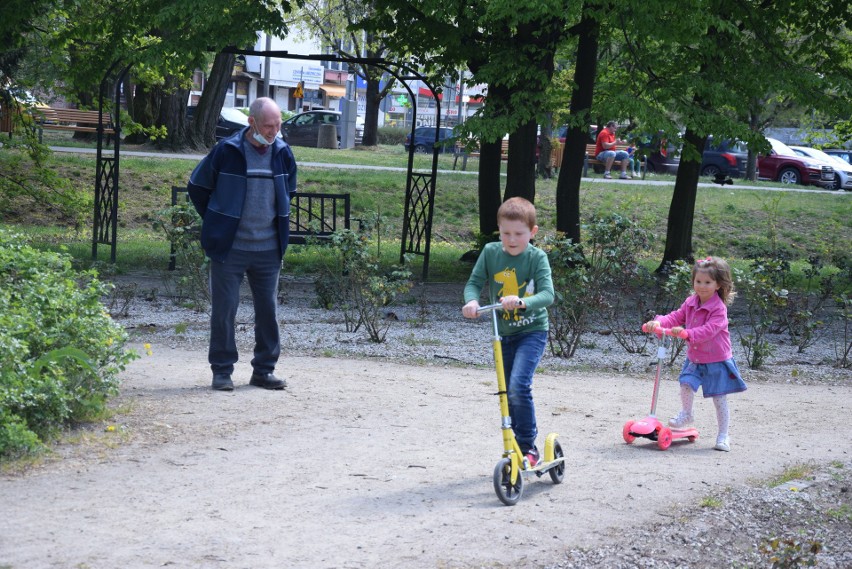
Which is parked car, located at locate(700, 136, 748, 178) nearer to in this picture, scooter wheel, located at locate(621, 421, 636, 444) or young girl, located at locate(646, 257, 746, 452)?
young girl, located at locate(646, 257, 746, 452)

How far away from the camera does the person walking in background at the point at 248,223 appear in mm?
7367

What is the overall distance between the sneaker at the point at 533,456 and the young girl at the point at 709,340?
1.55m

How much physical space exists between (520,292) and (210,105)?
24188mm

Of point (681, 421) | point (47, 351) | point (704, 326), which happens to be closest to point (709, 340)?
point (704, 326)

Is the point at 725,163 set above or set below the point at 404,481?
above

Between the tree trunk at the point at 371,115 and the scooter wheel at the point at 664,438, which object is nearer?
the scooter wheel at the point at 664,438

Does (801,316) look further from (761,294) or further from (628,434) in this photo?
(628,434)

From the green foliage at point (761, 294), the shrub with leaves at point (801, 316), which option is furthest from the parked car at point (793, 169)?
the green foliage at point (761, 294)

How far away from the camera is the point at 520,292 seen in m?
5.68

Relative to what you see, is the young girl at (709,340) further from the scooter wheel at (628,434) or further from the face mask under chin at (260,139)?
the face mask under chin at (260,139)

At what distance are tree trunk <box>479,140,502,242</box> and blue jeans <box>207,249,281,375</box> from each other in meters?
9.03

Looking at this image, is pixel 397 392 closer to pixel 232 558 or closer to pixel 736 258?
pixel 232 558

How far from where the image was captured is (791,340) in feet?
37.8

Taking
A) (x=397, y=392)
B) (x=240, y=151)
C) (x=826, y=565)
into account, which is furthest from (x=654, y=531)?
(x=240, y=151)
